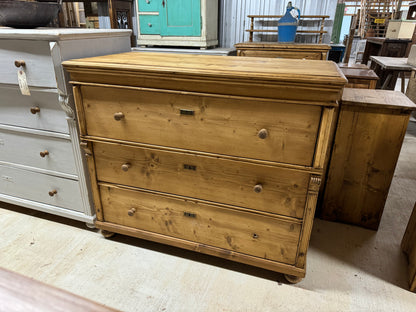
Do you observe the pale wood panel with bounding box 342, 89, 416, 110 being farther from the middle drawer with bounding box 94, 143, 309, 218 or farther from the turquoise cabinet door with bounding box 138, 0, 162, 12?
the turquoise cabinet door with bounding box 138, 0, 162, 12

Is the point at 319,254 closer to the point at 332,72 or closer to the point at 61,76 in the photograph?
the point at 332,72

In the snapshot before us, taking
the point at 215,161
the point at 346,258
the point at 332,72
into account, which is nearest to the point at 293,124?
the point at 332,72

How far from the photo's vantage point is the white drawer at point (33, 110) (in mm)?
1599

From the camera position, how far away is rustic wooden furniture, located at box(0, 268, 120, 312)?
0.52 meters

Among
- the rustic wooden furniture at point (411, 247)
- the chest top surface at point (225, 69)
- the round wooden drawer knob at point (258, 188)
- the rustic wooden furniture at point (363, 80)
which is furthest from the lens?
the rustic wooden furniture at point (363, 80)

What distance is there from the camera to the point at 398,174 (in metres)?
2.64

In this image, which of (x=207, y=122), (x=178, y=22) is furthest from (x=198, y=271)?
(x=178, y=22)

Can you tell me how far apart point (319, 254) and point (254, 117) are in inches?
38.5

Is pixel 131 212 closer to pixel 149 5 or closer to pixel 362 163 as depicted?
pixel 362 163

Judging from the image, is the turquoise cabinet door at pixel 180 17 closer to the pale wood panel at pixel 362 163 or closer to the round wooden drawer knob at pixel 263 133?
the pale wood panel at pixel 362 163

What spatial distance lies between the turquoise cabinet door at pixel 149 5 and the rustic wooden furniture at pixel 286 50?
0.91 m

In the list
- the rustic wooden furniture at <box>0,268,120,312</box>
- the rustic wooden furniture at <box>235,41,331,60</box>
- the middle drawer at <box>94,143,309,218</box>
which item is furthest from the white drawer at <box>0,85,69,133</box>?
the rustic wooden furniture at <box>235,41,331,60</box>

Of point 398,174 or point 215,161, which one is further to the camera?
point 398,174

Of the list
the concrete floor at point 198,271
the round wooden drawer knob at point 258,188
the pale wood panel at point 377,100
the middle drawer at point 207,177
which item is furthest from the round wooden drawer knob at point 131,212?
the pale wood panel at point 377,100
